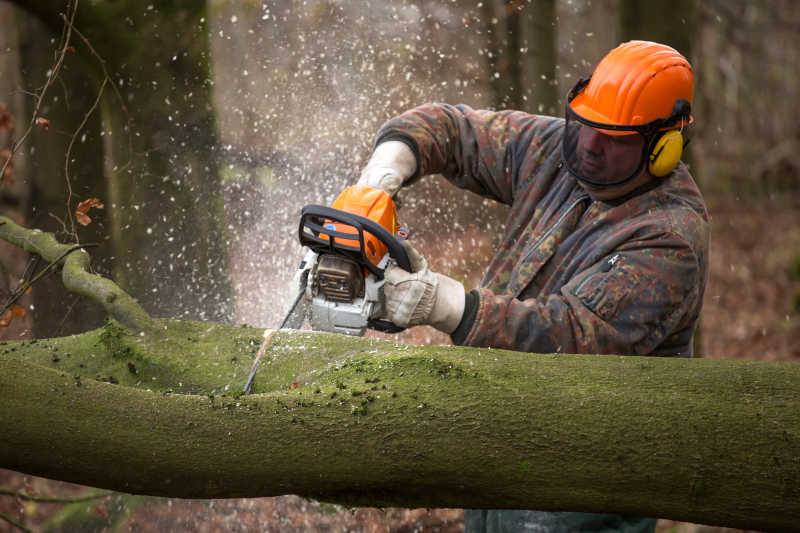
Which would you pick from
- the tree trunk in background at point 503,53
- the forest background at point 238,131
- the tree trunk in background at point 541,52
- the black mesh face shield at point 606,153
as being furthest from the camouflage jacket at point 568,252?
the tree trunk in background at point 503,53

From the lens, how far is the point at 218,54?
5535 millimetres

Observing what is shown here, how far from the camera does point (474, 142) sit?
3016 mm

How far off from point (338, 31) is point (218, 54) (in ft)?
3.15

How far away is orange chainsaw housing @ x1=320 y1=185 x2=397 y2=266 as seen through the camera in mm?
2211

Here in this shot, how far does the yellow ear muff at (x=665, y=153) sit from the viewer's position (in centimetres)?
238

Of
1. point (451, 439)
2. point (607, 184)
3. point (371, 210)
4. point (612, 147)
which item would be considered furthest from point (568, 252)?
point (451, 439)

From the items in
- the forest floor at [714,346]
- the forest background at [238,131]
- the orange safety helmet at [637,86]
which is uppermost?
the orange safety helmet at [637,86]

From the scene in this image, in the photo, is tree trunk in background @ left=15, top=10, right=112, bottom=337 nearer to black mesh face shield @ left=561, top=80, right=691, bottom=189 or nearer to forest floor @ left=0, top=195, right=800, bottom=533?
forest floor @ left=0, top=195, right=800, bottom=533

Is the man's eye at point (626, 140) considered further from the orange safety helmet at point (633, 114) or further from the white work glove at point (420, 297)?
the white work glove at point (420, 297)

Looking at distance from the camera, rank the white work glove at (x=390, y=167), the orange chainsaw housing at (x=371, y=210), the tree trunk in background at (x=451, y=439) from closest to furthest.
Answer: the tree trunk in background at (x=451, y=439)
the orange chainsaw housing at (x=371, y=210)
the white work glove at (x=390, y=167)

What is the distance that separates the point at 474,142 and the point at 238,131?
10.0ft

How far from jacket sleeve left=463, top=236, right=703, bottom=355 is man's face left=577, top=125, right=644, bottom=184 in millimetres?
265

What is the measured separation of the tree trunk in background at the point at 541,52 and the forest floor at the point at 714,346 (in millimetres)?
2042

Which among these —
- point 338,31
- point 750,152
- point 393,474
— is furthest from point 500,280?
point 750,152
